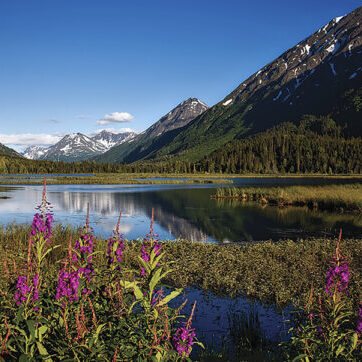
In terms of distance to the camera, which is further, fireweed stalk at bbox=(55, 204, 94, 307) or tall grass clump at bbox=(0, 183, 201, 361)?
fireweed stalk at bbox=(55, 204, 94, 307)

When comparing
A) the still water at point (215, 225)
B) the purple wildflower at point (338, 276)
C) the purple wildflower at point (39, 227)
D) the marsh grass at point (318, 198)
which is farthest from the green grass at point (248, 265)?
the marsh grass at point (318, 198)

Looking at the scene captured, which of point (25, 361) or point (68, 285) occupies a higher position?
point (68, 285)

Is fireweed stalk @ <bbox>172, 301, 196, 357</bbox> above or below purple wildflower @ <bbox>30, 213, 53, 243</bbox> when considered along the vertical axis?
below

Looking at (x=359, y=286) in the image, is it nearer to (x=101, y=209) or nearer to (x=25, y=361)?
(x=25, y=361)

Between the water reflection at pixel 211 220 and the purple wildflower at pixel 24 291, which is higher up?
the purple wildflower at pixel 24 291

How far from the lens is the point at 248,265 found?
18.0 m

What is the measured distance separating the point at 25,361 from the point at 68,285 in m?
1.23

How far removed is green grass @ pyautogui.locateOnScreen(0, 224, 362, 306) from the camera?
14.5 m

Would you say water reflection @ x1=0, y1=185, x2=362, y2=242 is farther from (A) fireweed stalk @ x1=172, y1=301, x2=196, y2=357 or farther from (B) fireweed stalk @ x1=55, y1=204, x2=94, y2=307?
(A) fireweed stalk @ x1=172, y1=301, x2=196, y2=357

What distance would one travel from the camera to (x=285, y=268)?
57.3 feet

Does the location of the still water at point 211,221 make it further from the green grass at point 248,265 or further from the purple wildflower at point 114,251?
the purple wildflower at point 114,251

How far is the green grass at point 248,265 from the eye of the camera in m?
14.5

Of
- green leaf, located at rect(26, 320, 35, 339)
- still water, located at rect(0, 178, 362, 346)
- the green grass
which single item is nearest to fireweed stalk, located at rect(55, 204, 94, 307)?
green leaf, located at rect(26, 320, 35, 339)

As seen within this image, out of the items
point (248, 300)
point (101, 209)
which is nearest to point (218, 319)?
point (248, 300)
